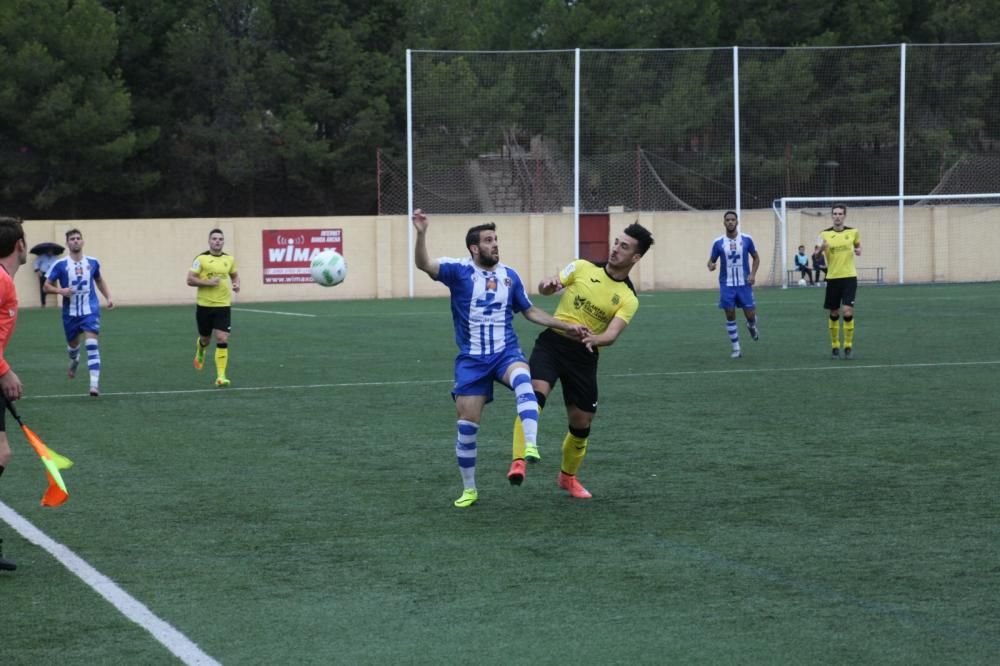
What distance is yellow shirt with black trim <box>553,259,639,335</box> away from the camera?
9.79 m

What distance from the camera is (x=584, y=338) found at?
30.9 ft

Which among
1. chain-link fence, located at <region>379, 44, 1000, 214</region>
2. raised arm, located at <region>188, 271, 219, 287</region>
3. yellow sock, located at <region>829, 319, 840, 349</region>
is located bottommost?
yellow sock, located at <region>829, 319, 840, 349</region>

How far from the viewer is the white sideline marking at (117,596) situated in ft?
19.7

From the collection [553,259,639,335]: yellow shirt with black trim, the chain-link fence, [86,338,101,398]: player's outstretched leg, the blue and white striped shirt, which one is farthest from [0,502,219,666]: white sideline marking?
the chain-link fence

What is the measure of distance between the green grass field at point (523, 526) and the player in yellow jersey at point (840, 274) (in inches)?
98.0

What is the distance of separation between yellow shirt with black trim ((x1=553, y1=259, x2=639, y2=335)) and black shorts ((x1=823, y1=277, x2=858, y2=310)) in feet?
36.3

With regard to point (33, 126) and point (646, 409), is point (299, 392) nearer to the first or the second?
point (646, 409)

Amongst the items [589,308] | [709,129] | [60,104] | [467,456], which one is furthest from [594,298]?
[60,104]

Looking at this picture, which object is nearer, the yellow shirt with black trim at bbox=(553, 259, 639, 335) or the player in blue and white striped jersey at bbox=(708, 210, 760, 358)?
the yellow shirt with black trim at bbox=(553, 259, 639, 335)

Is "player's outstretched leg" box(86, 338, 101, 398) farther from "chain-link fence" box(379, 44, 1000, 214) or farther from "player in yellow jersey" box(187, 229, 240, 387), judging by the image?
"chain-link fence" box(379, 44, 1000, 214)

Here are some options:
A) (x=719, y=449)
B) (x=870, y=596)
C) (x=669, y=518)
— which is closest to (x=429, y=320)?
(x=719, y=449)

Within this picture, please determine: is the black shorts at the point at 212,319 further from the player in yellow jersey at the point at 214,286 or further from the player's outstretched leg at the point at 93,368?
Result: the player's outstretched leg at the point at 93,368

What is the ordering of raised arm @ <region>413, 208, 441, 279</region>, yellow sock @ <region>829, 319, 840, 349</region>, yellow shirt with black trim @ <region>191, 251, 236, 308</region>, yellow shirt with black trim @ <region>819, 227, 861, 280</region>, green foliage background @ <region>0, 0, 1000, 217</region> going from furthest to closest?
green foliage background @ <region>0, 0, 1000, 217</region> → yellow shirt with black trim @ <region>819, 227, 861, 280</region> → yellow sock @ <region>829, 319, 840, 349</region> → yellow shirt with black trim @ <region>191, 251, 236, 308</region> → raised arm @ <region>413, 208, 441, 279</region>

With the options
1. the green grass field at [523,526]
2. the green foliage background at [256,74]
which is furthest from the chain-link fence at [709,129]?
the green grass field at [523,526]
